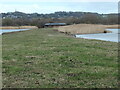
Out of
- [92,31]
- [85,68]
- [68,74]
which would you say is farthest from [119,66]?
[92,31]

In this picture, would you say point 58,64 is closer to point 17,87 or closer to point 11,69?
point 11,69

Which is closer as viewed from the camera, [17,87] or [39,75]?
[17,87]

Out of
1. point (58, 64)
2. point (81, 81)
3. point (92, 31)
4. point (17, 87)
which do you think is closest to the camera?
point (17, 87)

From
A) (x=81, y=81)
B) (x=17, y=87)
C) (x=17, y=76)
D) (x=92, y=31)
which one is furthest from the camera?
(x=92, y=31)

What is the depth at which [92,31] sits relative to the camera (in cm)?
6206

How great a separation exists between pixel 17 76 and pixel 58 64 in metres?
2.67

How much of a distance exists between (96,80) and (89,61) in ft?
12.0

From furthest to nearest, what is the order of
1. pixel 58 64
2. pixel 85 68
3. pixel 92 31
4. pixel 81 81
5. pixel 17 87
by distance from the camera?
pixel 92 31
pixel 58 64
pixel 85 68
pixel 81 81
pixel 17 87

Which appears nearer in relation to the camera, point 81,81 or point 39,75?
point 81,81

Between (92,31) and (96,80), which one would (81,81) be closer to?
(96,80)

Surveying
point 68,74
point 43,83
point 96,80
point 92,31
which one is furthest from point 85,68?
point 92,31

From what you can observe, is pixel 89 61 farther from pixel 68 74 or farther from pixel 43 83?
pixel 43 83

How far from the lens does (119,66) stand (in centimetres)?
1070

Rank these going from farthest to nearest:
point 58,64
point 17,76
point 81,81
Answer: point 58,64 < point 17,76 < point 81,81
